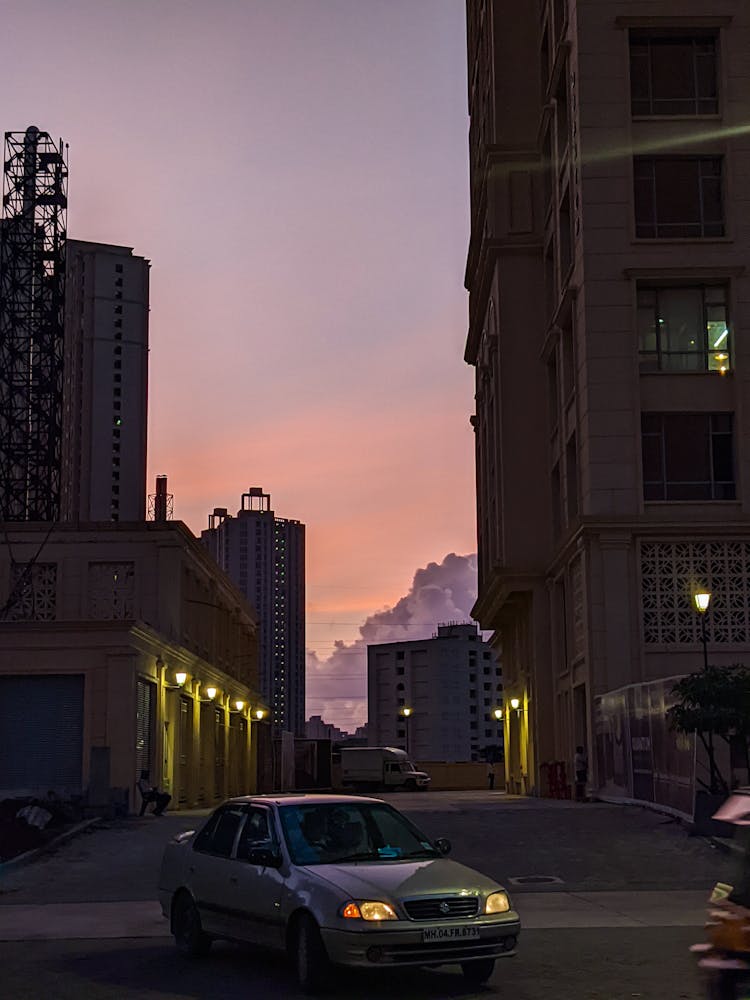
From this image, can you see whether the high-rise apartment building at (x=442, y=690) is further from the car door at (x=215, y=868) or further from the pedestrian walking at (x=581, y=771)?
the car door at (x=215, y=868)

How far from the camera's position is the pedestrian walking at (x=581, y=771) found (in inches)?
1574

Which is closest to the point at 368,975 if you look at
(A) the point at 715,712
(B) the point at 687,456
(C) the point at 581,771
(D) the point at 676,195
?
(A) the point at 715,712

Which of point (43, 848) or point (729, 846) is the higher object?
point (729, 846)

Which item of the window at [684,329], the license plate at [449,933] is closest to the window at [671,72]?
the window at [684,329]

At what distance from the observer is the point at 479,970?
11.2 metres

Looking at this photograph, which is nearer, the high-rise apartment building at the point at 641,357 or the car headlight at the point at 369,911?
the car headlight at the point at 369,911

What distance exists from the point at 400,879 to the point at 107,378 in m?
120

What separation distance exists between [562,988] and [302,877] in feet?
7.34

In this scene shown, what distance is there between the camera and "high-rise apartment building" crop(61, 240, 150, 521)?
123125 millimetres

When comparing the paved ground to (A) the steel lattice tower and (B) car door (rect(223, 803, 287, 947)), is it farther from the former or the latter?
(A) the steel lattice tower

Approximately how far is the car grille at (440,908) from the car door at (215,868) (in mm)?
2301

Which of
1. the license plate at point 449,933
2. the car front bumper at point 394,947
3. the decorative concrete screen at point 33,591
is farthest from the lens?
the decorative concrete screen at point 33,591

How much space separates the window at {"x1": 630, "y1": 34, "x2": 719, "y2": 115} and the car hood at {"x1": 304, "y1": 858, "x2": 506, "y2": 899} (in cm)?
3439

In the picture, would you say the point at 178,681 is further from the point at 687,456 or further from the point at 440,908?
the point at 440,908
